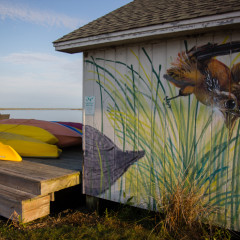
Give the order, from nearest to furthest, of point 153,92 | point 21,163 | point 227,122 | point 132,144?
1. point 227,122
2. point 153,92
3. point 132,144
4. point 21,163

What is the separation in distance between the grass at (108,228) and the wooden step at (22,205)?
0.13 meters

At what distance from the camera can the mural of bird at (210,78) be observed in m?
3.19

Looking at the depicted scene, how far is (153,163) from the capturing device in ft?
12.6

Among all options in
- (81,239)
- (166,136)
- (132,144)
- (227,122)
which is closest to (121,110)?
(132,144)

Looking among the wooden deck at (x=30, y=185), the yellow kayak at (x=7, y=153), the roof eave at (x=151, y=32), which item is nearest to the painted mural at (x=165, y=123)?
the roof eave at (x=151, y=32)

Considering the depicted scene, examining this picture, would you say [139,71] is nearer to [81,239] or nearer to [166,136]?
[166,136]

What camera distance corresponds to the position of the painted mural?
129 inches

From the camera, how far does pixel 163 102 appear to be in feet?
12.1

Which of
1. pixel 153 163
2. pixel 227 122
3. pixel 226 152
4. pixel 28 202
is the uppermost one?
pixel 227 122

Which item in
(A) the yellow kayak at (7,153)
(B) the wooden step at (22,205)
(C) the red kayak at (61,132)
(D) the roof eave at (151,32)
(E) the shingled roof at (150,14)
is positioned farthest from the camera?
(C) the red kayak at (61,132)

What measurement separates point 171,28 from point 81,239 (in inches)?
115

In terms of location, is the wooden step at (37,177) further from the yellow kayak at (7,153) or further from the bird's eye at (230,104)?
the bird's eye at (230,104)

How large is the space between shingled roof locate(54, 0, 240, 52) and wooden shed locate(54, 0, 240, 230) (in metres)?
0.02

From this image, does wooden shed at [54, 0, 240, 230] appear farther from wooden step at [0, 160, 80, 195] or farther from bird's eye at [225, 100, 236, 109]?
wooden step at [0, 160, 80, 195]
